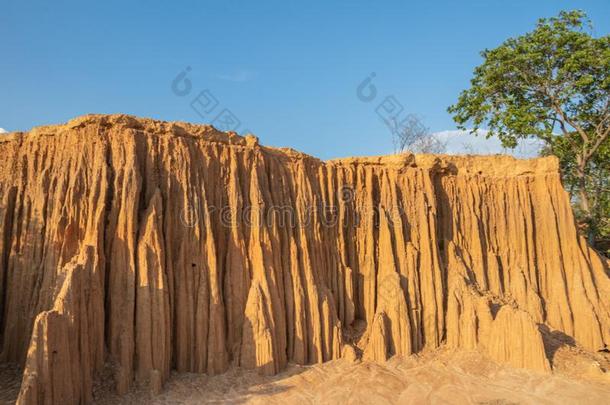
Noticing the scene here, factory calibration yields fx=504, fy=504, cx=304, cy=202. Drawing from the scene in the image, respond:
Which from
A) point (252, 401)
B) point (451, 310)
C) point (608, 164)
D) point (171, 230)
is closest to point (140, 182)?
point (171, 230)

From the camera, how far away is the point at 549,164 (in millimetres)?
21438

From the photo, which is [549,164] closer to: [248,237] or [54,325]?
[248,237]

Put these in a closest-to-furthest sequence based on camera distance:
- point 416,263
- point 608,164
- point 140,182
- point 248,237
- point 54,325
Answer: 1. point 54,325
2. point 140,182
3. point 248,237
4. point 416,263
5. point 608,164

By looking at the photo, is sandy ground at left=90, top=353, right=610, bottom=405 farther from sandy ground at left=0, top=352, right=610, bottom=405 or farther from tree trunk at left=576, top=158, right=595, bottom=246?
tree trunk at left=576, top=158, right=595, bottom=246

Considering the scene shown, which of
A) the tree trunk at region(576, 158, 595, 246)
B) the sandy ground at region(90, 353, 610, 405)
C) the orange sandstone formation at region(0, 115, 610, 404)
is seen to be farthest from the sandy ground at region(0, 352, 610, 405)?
the tree trunk at region(576, 158, 595, 246)

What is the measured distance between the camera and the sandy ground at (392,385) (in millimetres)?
12508

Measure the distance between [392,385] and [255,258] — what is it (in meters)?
5.37

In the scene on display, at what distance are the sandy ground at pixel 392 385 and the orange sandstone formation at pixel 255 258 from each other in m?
0.39

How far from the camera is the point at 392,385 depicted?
1433 cm

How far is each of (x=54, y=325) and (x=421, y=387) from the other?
391 inches

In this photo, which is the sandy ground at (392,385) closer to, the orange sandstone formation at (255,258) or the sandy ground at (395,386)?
the sandy ground at (395,386)

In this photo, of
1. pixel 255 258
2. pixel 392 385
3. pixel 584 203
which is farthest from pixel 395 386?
pixel 584 203

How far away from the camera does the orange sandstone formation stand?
495 inches

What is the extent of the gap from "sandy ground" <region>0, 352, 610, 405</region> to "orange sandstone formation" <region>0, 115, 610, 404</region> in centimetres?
39
